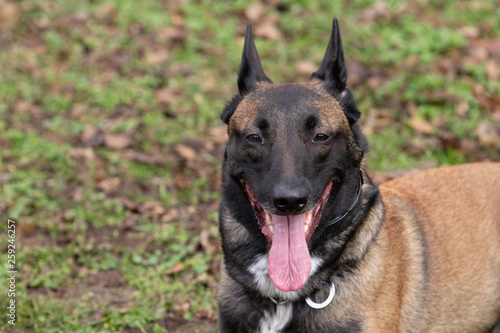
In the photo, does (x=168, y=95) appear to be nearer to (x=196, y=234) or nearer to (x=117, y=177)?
(x=117, y=177)

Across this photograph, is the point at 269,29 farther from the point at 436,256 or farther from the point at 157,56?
the point at 436,256

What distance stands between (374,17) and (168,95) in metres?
3.43

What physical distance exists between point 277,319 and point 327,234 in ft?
1.97

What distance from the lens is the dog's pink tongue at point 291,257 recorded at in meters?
3.26

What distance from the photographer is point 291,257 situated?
3.27 m

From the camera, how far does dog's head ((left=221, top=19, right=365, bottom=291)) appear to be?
3203 mm

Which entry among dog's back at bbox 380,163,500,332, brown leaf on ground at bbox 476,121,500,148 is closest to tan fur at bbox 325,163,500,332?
dog's back at bbox 380,163,500,332

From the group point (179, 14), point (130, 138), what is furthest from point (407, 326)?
point (179, 14)

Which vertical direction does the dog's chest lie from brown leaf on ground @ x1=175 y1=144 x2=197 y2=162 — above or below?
below

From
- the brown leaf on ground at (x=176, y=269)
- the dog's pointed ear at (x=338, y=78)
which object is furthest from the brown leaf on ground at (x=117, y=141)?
the dog's pointed ear at (x=338, y=78)

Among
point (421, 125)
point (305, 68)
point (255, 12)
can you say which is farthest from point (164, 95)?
point (421, 125)

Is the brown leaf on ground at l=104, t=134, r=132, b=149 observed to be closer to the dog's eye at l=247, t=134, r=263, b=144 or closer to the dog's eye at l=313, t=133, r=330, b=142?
the dog's eye at l=247, t=134, r=263, b=144

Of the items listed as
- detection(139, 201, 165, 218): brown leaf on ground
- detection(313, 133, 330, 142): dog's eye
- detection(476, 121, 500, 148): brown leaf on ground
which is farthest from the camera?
detection(476, 121, 500, 148): brown leaf on ground

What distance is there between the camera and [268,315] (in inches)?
137
